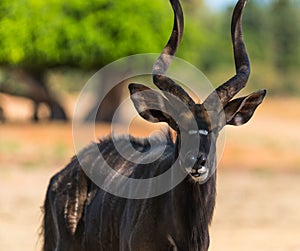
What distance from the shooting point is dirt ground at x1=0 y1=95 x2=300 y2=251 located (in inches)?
503

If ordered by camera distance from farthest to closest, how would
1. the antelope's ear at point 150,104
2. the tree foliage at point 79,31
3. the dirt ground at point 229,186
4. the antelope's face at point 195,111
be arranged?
the tree foliage at point 79,31 < the dirt ground at point 229,186 < the antelope's ear at point 150,104 < the antelope's face at point 195,111

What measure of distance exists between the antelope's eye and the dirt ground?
3.20 metres

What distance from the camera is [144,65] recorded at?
31.2 meters

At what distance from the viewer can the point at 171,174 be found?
623 centimetres

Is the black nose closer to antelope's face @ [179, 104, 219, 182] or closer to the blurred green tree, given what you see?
antelope's face @ [179, 104, 219, 182]

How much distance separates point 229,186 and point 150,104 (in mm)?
12588

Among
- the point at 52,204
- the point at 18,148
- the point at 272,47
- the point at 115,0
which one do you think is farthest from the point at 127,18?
the point at 272,47

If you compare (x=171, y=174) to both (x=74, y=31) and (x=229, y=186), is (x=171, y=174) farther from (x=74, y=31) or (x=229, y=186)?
(x=74, y=31)

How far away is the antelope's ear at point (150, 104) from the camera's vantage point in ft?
20.0

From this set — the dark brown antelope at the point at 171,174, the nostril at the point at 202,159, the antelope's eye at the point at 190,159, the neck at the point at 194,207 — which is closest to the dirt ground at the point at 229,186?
the dark brown antelope at the point at 171,174

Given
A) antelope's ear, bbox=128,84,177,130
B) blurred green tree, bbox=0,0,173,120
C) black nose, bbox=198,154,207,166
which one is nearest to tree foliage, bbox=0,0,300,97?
blurred green tree, bbox=0,0,173,120

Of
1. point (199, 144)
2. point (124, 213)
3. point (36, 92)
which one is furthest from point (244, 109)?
point (36, 92)

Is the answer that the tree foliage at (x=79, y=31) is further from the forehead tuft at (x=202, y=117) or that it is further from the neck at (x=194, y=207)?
the forehead tuft at (x=202, y=117)

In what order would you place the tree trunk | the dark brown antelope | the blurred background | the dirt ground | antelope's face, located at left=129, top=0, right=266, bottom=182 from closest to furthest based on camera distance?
antelope's face, located at left=129, top=0, right=266, bottom=182
the dark brown antelope
the dirt ground
the blurred background
the tree trunk
